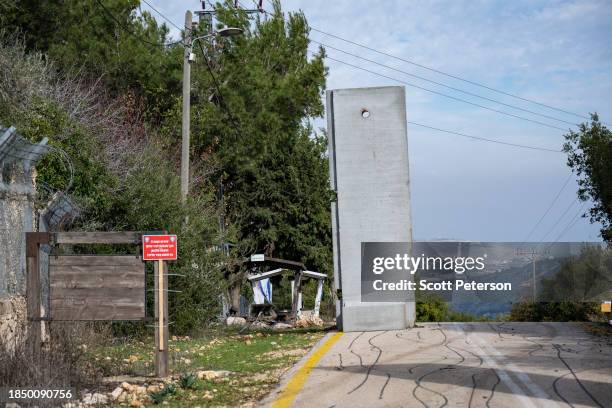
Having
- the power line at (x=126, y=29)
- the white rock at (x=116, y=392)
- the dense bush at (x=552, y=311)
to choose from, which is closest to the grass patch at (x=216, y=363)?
the white rock at (x=116, y=392)

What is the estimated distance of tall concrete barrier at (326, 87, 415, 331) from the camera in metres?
20.1

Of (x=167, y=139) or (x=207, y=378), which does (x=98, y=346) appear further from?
(x=167, y=139)

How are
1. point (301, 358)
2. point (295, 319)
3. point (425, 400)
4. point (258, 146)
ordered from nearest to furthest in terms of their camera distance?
point (425, 400) → point (301, 358) → point (295, 319) → point (258, 146)

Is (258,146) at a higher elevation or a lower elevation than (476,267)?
higher

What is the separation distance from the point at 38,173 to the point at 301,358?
6.11 m

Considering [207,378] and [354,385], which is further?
[207,378]

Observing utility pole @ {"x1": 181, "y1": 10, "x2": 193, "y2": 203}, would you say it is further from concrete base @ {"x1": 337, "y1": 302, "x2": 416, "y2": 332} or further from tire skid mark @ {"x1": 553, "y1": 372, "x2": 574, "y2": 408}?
tire skid mark @ {"x1": 553, "y1": 372, "x2": 574, "y2": 408}

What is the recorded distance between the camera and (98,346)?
1245 cm

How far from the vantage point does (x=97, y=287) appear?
11961mm

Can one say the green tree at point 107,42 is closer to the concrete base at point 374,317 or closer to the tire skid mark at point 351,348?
the concrete base at point 374,317

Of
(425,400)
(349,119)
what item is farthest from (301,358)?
(349,119)

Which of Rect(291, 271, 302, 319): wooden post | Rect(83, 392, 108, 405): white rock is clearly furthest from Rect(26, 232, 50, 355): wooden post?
Rect(291, 271, 302, 319): wooden post

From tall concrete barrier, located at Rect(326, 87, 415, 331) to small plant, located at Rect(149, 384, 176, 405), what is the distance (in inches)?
379

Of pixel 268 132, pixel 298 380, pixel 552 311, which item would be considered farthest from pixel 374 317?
pixel 552 311
